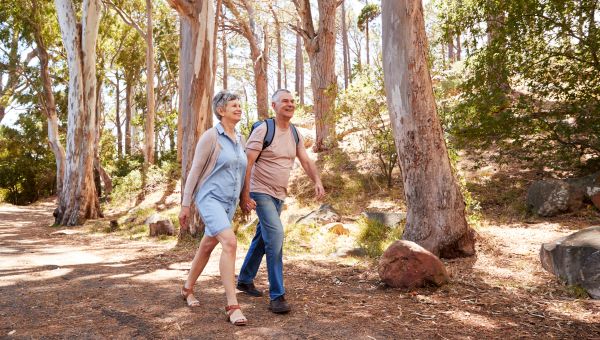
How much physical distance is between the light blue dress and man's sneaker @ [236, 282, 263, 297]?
99cm

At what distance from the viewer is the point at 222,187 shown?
383cm

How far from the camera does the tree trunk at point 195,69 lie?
8320 millimetres

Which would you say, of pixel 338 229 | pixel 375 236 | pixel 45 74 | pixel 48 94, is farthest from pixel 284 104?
pixel 48 94

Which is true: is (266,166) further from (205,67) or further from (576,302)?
(205,67)

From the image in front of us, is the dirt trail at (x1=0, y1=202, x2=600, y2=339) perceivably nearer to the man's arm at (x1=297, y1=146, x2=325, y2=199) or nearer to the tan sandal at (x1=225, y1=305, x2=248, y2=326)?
the tan sandal at (x1=225, y1=305, x2=248, y2=326)

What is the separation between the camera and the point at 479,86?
1007cm

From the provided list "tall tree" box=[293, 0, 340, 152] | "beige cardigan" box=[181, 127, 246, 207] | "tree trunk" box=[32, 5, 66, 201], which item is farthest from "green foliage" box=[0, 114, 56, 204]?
"beige cardigan" box=[181, 127, 246, 207]

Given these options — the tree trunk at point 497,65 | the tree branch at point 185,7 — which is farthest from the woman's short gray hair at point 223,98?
the tree trunk at point 497,65

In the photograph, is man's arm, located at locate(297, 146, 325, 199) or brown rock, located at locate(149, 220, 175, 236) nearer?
man's arm, located at locate(297, 146, 325, 199)

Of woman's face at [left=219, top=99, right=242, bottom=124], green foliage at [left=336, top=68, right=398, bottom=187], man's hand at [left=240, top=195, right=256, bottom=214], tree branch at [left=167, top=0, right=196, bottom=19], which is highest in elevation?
tree branch at [left=167, top=0, right=196, bottom=19]

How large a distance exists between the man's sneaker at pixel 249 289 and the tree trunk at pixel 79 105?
9.87 meters

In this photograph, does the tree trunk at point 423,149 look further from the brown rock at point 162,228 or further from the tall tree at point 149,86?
the tall tree at point 149,86

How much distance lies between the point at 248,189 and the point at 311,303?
1.20 meters

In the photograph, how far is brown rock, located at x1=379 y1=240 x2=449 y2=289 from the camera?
471 cm
